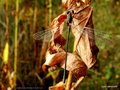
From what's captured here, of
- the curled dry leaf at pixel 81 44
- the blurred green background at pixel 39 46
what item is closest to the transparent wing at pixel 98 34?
the curled dry leaf at pixel 81 44

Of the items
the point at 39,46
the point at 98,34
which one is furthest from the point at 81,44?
the point at 39,46

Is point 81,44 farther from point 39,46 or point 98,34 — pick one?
point 39,46

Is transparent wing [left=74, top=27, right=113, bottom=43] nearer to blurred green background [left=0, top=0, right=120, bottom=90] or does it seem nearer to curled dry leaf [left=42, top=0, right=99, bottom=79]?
curled dry leaf [left=42, top=0, right=99, bottom=79]

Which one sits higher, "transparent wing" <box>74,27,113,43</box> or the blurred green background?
"transparent wing" <box>74,27,113,43</box>

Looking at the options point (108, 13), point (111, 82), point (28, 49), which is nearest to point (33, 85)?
point (28, 49)

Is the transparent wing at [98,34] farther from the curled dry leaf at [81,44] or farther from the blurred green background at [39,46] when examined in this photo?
the blurred green background at [39,46]

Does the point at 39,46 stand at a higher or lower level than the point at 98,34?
lower

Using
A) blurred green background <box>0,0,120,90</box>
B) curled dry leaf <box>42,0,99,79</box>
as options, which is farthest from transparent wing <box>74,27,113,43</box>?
blurred green background <box>0,0,120,90</box>

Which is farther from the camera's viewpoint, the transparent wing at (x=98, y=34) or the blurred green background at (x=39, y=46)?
the blurred green background at (x=39, y=46)
